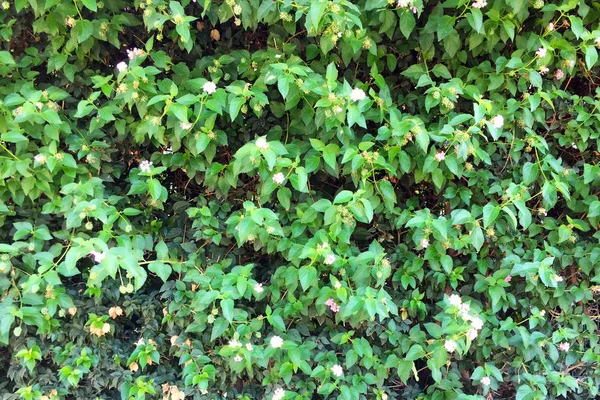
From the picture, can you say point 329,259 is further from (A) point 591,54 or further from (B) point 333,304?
(A) point 591,54

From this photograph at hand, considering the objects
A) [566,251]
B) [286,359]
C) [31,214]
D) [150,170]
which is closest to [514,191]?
[566,251]

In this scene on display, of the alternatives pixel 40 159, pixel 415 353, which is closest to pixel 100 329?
pixel 40 159

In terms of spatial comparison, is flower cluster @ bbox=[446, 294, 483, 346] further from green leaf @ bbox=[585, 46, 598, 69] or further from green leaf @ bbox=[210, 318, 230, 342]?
green leaf @ bbox=[585, 46, 598, 69]

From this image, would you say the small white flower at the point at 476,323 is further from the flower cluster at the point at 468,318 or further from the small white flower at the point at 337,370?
the small white flower at the point at 337,370

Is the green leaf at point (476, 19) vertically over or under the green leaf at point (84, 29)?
over

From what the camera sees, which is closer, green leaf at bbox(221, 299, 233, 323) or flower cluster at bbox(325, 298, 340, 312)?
green leaf at bbox(221, 299, 233, 323)

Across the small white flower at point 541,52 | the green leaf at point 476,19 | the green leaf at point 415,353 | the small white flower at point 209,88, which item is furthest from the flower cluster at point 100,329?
the small white flower at point 541,52

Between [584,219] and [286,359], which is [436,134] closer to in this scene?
[584,219]

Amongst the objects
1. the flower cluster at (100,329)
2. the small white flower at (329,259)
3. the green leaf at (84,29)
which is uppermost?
the green leaf at (84,29)

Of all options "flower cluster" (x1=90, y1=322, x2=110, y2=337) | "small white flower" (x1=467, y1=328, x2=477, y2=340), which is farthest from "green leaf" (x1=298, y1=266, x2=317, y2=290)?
"flower cluster" (x1=90, y1=322, x2=110, y2=337)

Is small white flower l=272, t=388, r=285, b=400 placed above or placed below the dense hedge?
below

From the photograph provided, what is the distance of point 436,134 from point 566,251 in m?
0.97

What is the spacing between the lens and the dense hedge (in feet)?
A: 6.15

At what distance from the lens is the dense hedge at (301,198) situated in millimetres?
1876
